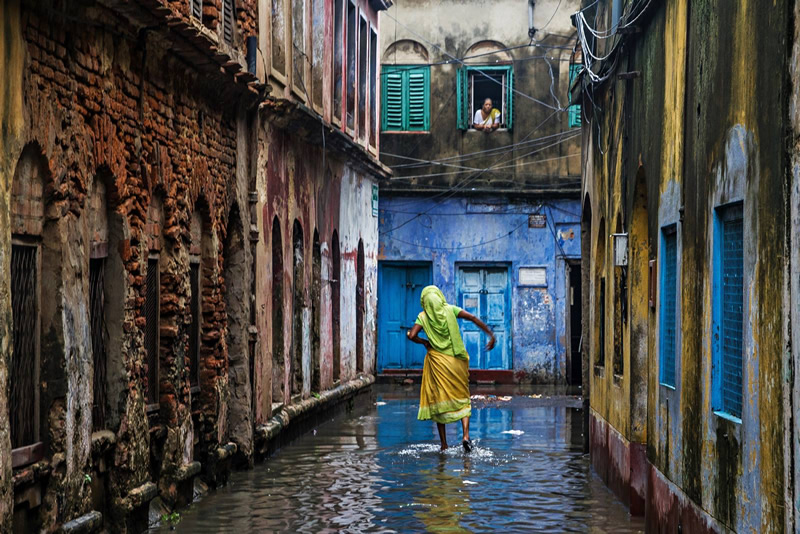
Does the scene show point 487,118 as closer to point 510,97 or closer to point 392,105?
point 510,97

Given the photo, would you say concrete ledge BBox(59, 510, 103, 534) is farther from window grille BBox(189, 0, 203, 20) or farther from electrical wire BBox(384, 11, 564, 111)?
electrical wire BBox(384, 11, 564, 111)

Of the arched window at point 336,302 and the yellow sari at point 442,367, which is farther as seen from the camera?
the arched window at point 336,302

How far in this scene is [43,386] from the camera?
852 centimetres

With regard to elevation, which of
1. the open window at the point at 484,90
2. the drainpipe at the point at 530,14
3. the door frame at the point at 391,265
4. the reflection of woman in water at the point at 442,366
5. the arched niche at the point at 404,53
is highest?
the drainpipe at the point at 530,14

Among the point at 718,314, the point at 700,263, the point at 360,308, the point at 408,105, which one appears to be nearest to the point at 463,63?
the point at 408,105

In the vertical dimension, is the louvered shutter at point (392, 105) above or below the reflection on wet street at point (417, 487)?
above

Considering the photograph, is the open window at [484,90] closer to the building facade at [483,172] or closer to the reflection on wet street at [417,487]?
the building facade at [483,172]

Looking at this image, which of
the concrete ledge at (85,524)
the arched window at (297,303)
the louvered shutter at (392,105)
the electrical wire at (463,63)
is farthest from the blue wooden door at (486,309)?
the concrete ledge at (85,524)

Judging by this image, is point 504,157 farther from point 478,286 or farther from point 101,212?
point 101,212

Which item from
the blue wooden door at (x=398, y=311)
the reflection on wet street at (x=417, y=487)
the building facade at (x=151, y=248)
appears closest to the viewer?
the building facade at (x=151, y=248)

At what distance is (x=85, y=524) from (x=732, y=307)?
4407 mm

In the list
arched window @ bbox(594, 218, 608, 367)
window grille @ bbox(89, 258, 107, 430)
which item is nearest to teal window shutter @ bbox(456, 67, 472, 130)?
arched window @ bbox(594, 218, 608, 367)

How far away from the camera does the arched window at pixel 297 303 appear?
18109mm

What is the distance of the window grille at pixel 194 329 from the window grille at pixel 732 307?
21.0 feet
